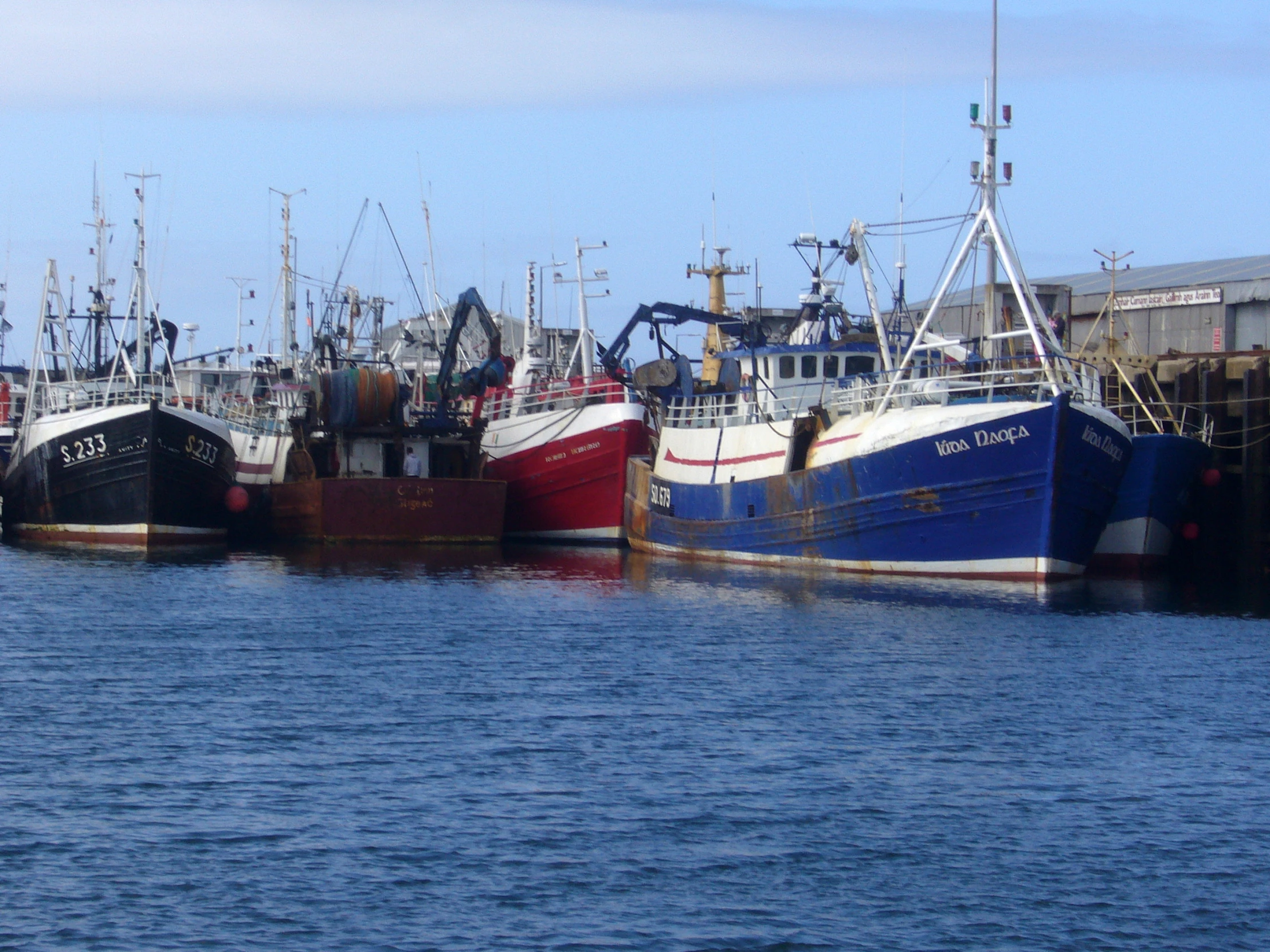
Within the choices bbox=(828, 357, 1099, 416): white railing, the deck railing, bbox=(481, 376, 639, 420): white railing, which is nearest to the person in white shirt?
bbox=(481, 376, 639, 420): white railing

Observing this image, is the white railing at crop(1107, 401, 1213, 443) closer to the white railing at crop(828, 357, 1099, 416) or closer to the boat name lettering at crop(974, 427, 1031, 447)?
the white railing at crop(828, 357, 1099, 416)

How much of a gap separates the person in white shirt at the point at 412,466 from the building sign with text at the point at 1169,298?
23806 millimetres

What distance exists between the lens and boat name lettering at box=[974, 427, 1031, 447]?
2812cm

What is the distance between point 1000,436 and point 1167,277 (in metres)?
29.6

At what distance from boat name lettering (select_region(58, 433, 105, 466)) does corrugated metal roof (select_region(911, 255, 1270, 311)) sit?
25.4 metres

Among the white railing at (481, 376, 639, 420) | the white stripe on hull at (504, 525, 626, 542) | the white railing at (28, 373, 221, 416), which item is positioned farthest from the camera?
the white stripe on hull at (504, 525, 626, 542)

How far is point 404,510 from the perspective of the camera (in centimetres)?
4034

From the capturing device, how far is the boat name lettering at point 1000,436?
28.1m

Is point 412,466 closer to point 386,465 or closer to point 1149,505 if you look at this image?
point 386,465

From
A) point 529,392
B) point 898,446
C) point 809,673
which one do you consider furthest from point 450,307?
point 809,673

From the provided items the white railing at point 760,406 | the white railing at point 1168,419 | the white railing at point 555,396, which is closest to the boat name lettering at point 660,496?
the white railing at point 760,406

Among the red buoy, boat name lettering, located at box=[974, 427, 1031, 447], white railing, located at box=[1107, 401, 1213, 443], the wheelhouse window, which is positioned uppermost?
the wheelhouse window

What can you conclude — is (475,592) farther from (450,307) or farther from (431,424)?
(450,307)

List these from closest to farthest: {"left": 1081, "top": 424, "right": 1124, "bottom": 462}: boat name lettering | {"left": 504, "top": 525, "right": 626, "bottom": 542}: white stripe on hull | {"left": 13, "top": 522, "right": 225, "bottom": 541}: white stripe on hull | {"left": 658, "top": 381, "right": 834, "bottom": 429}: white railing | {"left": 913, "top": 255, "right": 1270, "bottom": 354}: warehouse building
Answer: {"left": 1081, "top": 424, "right": 1124, "bottom": 462}: boat name lettering < {"left": 658, "top": 381, "right": 834, "bottom": 429}: white railing < {"left": 13, "top": 522, "right": 225, "bottom": 541}: white stripe on hull < {"left": 504, "top": 525, "right": 626, "bottom": 542}: white stripe on hull < {"left": 913, "top": 255, "right": 1270, "bottom": 354}: warehouse building
